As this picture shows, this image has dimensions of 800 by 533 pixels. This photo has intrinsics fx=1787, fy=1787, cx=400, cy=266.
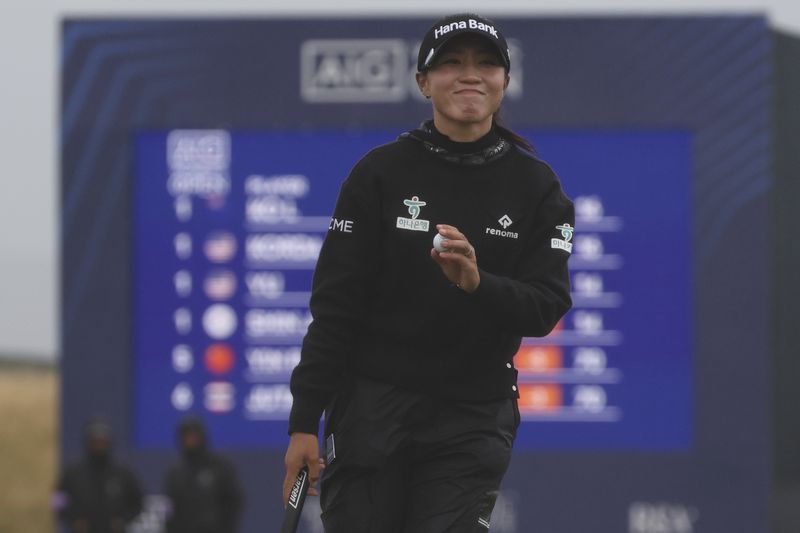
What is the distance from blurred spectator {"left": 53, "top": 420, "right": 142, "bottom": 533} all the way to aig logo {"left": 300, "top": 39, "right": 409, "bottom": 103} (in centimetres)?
241

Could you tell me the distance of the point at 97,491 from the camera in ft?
34.7

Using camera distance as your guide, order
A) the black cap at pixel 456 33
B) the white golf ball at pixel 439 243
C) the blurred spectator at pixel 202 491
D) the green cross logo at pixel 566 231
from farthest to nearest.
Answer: the blurred spectator at pixel 202 491 → the green cross logo at pixel 566 231 → the black cap at pixel 456 33 → the white golf ball at pixel 439 243

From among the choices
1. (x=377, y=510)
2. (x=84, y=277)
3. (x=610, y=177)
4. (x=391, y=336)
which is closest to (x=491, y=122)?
(x=391, y=336)

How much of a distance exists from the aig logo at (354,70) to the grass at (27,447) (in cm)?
558

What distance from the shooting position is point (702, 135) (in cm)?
1064

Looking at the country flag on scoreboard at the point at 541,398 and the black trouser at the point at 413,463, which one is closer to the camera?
the black trouser at the point at 413,463

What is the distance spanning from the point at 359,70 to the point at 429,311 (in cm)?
682

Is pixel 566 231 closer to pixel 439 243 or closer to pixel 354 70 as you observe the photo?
pixel 439 243

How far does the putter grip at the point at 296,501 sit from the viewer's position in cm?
405

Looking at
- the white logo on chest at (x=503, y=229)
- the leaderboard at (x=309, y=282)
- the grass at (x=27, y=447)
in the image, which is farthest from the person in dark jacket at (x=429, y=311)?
the grass at (x=27, y=447)

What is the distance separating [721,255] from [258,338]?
2.80 metres

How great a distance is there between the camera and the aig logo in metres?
10.7

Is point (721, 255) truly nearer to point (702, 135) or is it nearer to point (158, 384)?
point (702, 135)

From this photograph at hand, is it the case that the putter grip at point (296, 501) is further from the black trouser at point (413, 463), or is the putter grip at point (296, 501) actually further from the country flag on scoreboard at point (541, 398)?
the country flag on scoreboard at point (541, 398)
